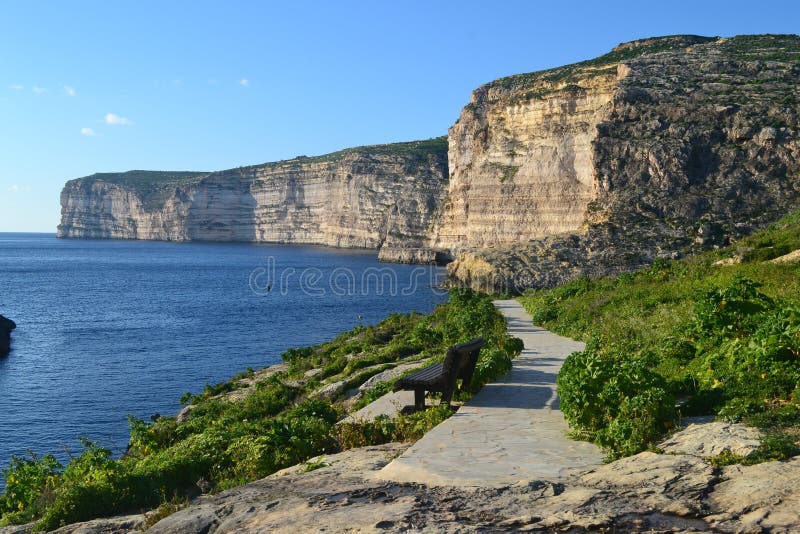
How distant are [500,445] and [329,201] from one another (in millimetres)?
161633

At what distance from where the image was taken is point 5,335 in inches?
1724

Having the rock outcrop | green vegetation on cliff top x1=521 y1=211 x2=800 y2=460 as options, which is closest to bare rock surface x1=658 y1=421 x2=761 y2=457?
green vegetation on cliff top x1=521 y1=211 x2=800 y2=460

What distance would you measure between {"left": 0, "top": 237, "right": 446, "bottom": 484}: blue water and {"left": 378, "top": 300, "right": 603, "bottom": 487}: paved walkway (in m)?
7.82

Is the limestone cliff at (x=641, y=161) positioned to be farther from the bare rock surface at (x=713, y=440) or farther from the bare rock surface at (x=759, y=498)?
the bare rock surface at (x=759, y=498)

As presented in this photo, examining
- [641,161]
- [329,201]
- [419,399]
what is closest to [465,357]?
[419,399]

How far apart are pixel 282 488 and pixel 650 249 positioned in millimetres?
51414

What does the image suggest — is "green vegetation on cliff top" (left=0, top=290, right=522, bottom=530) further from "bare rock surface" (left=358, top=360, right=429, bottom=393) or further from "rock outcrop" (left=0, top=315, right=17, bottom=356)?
"rock outcrop" (left=0, top=315, right=17, bottom=356)

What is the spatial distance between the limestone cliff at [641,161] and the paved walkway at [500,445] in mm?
42465

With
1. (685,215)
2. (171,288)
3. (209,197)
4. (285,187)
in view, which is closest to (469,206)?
(685,215)

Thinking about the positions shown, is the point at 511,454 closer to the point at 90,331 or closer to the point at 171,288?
the point at 90,331

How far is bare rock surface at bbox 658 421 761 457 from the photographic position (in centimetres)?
756

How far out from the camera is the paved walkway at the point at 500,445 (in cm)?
786

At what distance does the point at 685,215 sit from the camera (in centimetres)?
5709

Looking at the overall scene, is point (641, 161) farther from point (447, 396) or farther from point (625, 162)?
point (447, 396)
